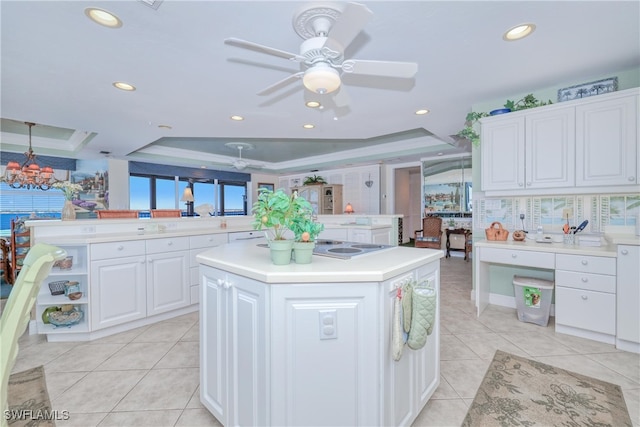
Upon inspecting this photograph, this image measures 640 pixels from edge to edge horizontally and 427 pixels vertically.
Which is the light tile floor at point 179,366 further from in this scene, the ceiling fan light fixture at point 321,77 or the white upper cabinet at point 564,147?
the ceiling fan light fixture at point 321,77

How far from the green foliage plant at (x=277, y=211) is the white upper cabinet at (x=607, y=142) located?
9.21 ft

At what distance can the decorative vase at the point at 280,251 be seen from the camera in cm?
136

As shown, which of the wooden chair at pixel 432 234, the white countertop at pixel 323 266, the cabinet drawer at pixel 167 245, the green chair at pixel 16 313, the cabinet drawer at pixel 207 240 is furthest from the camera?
the wooden chair at pixel 432 234

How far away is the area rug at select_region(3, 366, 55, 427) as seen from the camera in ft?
5.34

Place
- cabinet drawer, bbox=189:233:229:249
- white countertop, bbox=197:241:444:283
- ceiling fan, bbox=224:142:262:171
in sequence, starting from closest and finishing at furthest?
white countertop, bbox=197:241:444:283 < cabinet drawer, bbox=189:233:229:249 < ceiling fan, bbox=224:142:262:171

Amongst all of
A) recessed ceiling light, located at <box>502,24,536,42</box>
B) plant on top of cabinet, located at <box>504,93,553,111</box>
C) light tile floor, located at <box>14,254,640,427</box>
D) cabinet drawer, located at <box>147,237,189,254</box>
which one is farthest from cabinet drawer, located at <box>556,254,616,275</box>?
cabinet drawer, located at <box>147,237,189,254</box>

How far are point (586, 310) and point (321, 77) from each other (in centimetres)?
287

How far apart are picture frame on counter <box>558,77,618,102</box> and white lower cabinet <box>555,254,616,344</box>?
1.53 metres

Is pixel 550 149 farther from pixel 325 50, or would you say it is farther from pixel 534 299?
pixel 325 50

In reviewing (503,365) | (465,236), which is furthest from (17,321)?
(465,236)

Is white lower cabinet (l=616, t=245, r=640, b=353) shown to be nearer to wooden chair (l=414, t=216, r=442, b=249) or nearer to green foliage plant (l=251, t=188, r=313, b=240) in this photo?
green foliage plant (l=251, t=188, r=313, b=240)

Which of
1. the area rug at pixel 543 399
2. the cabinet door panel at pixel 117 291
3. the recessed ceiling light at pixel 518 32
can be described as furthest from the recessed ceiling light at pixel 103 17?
the area rug at pixel 543 399

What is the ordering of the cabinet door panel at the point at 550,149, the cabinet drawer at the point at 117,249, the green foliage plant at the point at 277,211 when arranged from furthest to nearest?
the cabinet door panel at the point at 550,149, the cabinet drawer at the point at 117,249, the green foliage plant at the point at 277,211

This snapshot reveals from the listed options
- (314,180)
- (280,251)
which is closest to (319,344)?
(280,251)
